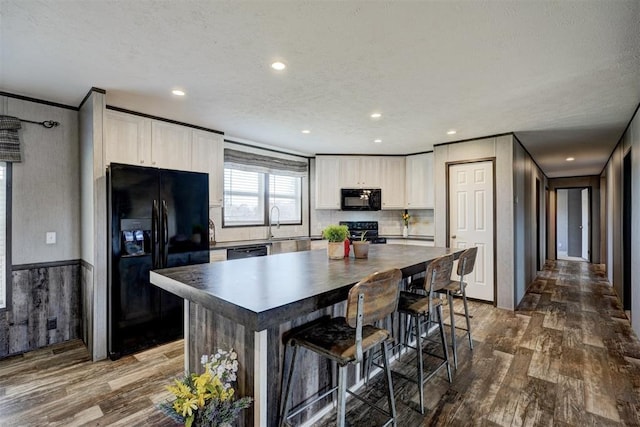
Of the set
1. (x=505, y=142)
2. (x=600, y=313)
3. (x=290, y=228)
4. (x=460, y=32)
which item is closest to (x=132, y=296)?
(x=290, y=228)

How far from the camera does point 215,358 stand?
1575 mm

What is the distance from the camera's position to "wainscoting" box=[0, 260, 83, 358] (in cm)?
294

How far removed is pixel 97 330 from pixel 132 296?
0.39 meters

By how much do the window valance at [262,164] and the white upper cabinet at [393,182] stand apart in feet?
4.99

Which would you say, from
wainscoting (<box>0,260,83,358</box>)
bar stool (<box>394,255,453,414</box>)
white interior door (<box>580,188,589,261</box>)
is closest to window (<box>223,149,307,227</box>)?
wainscoting (<box>0,260,83,358</box>)

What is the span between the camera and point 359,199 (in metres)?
5.77

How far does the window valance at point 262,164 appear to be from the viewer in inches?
186

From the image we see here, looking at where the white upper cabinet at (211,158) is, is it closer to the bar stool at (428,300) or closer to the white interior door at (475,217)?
the bar stool at (428,300)

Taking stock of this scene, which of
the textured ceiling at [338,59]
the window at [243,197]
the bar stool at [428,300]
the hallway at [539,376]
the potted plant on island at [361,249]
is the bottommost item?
the hallway at [539,376]

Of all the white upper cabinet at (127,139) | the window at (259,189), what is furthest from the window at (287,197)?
the white upper cabinet at (127,139)

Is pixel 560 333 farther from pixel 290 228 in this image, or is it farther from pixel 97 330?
pixel 97 330

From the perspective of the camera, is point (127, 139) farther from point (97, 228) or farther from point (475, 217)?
point (475, 217)

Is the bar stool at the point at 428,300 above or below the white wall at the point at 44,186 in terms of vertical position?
below

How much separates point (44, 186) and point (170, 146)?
4.19ft
